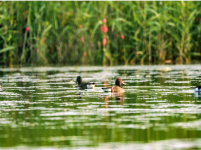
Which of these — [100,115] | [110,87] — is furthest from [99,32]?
[100,115]

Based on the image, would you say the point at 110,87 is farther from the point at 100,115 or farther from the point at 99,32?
the point at 99,32

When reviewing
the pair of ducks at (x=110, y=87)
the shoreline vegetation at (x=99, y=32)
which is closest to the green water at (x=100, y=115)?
the pair of ducks at (x=110, y=87)

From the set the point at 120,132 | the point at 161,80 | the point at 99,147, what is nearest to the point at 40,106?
the point at 120,132

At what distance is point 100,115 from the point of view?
1036 centimetres

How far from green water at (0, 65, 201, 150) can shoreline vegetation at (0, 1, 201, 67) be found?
7.05m

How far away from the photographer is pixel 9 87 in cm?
1677

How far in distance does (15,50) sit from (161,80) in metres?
10.2

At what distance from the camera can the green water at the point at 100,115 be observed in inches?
311

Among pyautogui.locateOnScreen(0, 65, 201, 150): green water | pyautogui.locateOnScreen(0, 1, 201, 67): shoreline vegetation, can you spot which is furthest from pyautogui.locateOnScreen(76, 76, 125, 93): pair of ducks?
pyautogui.locateOnScreen(0, 1, 201, 67): shoreline vegetation

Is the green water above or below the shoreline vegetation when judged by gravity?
below

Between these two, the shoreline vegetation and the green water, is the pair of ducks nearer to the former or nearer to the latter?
the green water

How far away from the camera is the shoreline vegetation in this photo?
2569 centimetres

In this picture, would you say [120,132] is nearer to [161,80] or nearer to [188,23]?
[161,80]

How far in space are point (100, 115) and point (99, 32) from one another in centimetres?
1621
